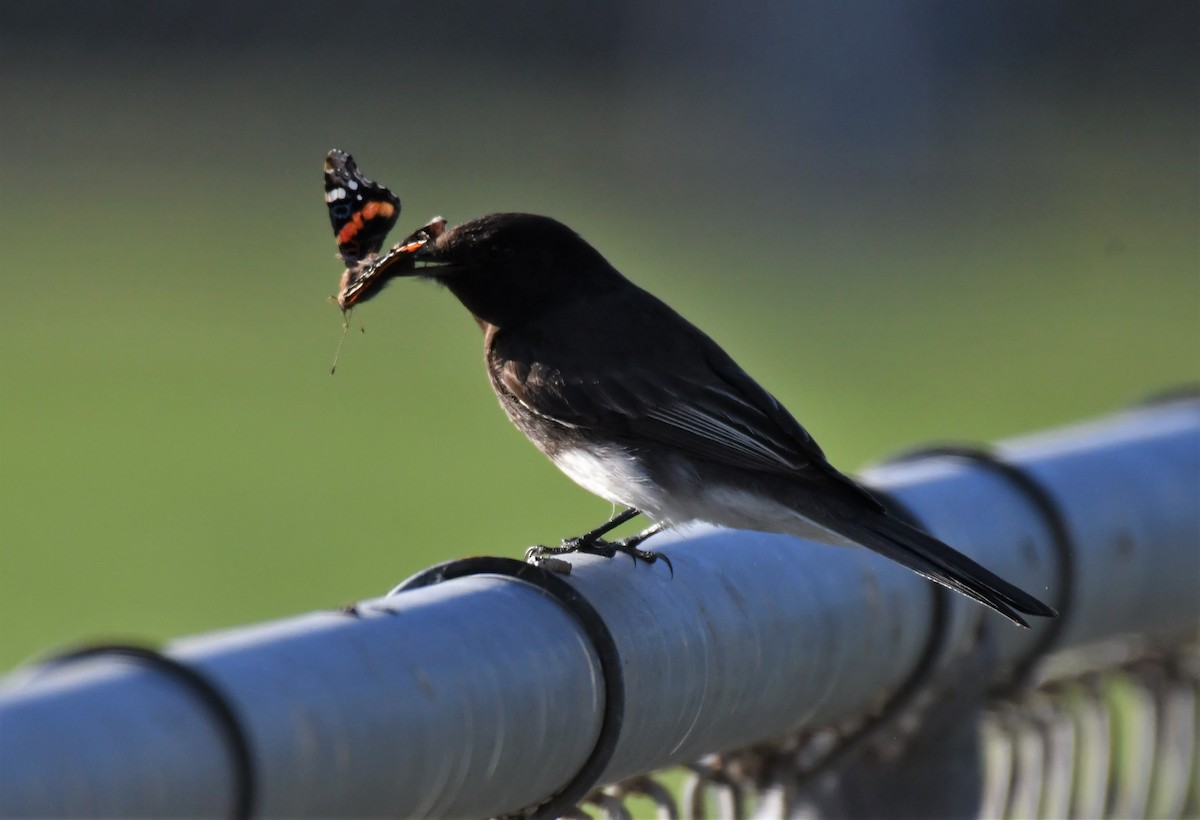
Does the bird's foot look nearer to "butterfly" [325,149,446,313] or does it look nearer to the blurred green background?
"butterfly" [325,149,446,313]

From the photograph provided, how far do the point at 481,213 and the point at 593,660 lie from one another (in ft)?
75.6

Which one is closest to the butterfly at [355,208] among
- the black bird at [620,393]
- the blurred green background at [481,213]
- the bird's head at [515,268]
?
the black bird at [620,393]

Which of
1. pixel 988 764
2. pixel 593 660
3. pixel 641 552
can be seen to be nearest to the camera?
pixel 593 660

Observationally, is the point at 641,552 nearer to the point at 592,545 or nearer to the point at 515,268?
the point at 592,545

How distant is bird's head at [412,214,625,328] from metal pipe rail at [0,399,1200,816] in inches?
58.5

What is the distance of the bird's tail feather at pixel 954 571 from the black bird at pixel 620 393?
683 millimetres

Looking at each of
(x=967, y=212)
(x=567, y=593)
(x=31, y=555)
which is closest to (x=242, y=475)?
(x=31, y=555)

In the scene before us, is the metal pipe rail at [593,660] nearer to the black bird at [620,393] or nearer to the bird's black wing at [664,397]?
the black bird at [620,393]

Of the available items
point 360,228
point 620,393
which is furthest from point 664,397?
point 360,228

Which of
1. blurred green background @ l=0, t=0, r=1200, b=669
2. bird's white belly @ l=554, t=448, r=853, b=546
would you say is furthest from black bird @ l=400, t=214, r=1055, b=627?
blurred green background @ l=0, t=0, r=1200, b=669

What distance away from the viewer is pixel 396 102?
114ft

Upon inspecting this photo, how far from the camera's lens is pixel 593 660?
7.46 ft

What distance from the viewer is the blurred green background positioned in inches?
665

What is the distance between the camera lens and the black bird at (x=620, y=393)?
4234mm
